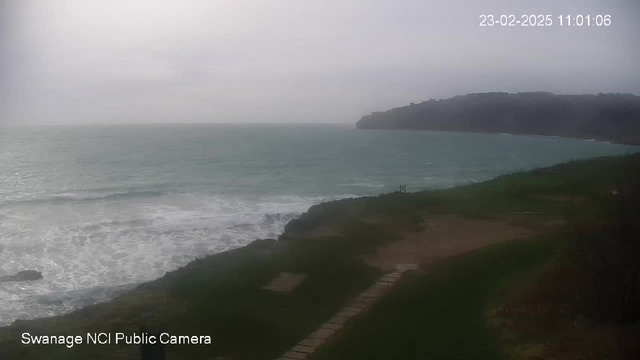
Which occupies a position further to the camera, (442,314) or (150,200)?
(150,200)

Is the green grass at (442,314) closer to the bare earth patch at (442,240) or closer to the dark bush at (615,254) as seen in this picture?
the bare earth patch at (442,240)

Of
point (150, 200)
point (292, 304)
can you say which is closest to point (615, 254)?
point (292, 304)

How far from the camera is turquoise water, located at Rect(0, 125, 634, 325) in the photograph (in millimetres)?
13312

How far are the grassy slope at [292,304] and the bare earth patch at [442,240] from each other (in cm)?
58

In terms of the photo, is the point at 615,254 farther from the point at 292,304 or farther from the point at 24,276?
the point at 24,276

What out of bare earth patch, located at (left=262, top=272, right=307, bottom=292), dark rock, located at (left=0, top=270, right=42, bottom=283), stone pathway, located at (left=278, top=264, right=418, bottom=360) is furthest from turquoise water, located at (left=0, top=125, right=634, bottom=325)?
stone pathway, located at (left=278, top=264, right=418, bottom=360)

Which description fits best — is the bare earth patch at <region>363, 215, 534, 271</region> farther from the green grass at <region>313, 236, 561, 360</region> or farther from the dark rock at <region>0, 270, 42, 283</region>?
the dark rock at <region>0, 270, 42, 283</region>

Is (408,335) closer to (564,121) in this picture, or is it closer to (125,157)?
(564,121)

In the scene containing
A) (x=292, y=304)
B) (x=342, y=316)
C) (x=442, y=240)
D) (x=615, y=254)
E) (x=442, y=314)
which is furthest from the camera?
(x=442, y=240)

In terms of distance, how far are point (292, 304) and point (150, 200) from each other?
2066 cm

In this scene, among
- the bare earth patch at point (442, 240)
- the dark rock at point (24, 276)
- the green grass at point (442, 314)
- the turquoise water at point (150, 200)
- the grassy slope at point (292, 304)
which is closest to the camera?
the green grass at point (442, 314)

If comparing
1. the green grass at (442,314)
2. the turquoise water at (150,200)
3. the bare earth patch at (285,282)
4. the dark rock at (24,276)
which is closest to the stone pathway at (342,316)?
the green grass at (442,314)

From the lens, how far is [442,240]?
13500 millimetres

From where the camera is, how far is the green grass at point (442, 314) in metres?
6.49
